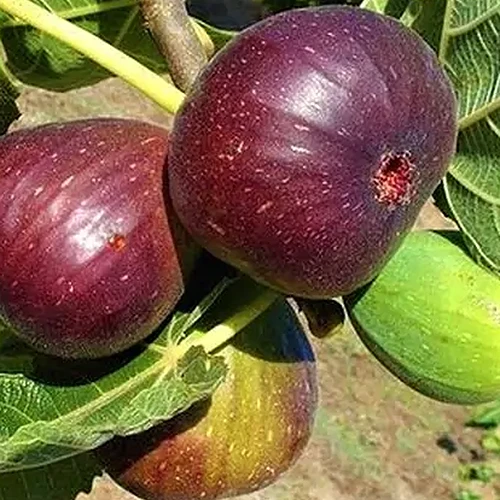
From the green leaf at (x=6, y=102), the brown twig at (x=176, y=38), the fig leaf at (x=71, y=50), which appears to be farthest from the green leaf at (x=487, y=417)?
the brown twig at (x=176, y=38)

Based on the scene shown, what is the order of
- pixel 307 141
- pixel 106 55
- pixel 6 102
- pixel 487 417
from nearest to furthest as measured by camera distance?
pixel 307 141
pixel 106 55
pixel 6 102
pixel 487 417

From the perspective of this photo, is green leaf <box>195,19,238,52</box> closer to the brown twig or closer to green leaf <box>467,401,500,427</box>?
the brown twig

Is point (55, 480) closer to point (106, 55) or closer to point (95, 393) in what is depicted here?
point (95, 393)

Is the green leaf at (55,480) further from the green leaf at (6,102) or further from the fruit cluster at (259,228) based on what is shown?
the green leaf at (6,102)

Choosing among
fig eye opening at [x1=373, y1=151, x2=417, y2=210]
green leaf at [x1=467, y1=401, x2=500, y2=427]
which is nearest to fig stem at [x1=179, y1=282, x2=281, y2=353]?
fig eye opening at [x1=373, y1=151, x2=417, y2=210]

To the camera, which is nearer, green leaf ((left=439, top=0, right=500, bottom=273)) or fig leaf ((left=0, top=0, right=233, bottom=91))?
green leaf ((left=439, top=0, right=500, bottom=273))

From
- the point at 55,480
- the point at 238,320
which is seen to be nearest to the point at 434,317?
the point at 238,320
